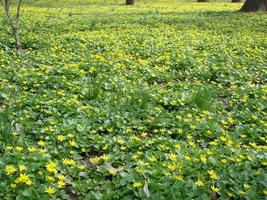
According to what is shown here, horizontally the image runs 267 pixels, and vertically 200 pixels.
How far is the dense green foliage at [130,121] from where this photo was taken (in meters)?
3.25

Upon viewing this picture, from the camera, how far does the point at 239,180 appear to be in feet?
11.0

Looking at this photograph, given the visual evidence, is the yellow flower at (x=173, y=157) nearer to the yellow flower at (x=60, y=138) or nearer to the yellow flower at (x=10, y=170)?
the yellow flower at (x=60, y=138)

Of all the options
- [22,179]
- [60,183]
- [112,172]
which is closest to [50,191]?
[60,183]

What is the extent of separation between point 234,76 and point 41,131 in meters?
3.75

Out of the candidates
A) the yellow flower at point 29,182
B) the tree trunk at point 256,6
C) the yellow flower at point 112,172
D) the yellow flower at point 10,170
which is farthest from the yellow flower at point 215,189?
the tree trunk at point 256,6

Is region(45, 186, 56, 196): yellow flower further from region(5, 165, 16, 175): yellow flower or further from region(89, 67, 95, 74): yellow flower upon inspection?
region(89, 67, 95, 74): yellow flower

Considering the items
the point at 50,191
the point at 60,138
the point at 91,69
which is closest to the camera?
the point at 50,191

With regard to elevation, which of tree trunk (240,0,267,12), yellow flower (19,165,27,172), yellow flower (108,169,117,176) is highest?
yellow flower (19,165,27,172)

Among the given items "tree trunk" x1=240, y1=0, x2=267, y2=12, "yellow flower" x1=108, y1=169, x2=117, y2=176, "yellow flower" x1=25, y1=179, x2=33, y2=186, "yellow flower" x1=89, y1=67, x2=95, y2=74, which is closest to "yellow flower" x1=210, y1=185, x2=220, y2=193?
"yellow flower" x1=108, y1=169, x2=117, y2=176

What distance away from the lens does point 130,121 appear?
14.8ft

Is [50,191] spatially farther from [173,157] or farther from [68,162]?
[173,157]

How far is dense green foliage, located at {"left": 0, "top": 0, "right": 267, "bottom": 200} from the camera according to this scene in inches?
128

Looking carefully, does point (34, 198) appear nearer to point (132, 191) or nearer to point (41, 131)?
point (132, 191)

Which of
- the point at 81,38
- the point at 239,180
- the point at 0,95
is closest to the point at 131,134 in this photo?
the point at 239,180
